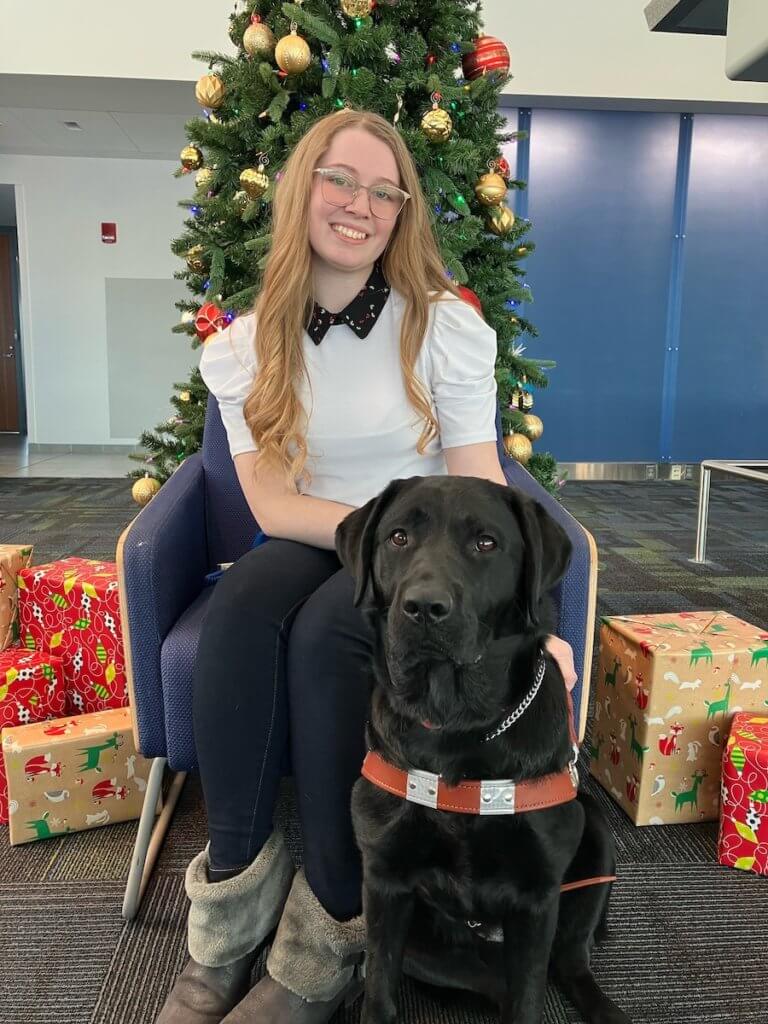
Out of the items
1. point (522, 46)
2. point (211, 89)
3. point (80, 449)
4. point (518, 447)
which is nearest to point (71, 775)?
point (518, 447)

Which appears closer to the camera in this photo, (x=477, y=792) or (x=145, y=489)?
(x=477, y=792)

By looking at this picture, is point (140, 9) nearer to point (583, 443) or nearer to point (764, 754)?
point (583, 443)

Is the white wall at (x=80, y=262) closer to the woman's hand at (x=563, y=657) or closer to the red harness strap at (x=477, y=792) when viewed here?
the woman's hand at (x=563, y=657)

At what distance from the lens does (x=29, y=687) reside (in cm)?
188

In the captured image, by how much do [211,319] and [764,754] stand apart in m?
2.03

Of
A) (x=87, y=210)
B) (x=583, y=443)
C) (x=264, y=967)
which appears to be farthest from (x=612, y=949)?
(x=87, y=210)

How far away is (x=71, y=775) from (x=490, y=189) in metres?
2.08

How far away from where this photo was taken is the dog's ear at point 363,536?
1.10 metres

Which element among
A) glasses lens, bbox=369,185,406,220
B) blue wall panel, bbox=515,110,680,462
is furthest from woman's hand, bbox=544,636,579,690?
blue wall panel, bbox=515,110,680,462

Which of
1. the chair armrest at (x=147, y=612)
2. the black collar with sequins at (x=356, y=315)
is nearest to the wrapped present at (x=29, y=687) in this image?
the chair armrest at (x=147, y=612)

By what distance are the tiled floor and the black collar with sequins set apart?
5.42m

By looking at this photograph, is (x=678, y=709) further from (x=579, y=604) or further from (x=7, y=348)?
(x=7, y=348)

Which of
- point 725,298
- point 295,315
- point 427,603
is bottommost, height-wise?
point 427,603

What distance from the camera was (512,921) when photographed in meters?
1.02
